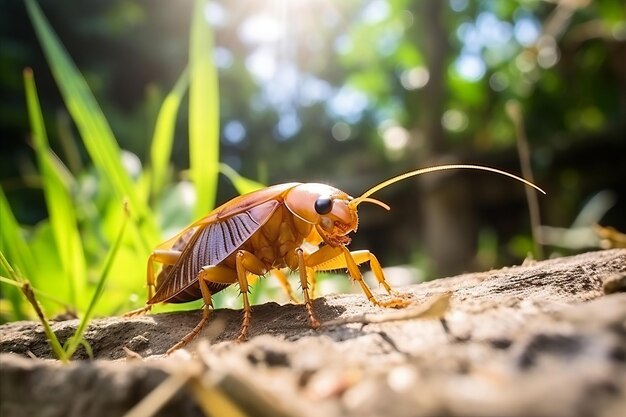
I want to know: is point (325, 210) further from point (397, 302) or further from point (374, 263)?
point (397, 302)

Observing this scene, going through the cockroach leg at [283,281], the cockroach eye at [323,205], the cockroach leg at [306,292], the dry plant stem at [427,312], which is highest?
the cockroach eye at [323,205]

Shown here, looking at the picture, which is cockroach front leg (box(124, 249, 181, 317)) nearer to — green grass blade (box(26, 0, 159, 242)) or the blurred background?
green grass blade (box(26, 0, 159, 242))

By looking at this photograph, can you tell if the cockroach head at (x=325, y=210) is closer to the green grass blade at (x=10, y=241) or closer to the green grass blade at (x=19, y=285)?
the green grass blade at (x=19, y=285)

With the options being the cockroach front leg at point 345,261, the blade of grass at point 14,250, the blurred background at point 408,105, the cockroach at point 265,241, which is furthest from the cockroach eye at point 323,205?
the blurred background at point 408,105

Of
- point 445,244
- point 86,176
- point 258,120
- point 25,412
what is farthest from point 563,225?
point 25,412

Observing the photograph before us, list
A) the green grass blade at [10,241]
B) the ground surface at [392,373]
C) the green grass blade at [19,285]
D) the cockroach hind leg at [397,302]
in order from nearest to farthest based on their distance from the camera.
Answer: the ground surface at [392,373] → the green grass blade at [19,285] → the cockroach hind leg at [397,302] → the green grass blade at [10,241]

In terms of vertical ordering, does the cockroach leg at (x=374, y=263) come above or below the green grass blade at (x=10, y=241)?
below

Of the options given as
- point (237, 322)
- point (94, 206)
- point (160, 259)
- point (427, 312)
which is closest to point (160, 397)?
point (427, 312)

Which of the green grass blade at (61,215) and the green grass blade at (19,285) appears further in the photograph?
the green grass blade at (61,215)
